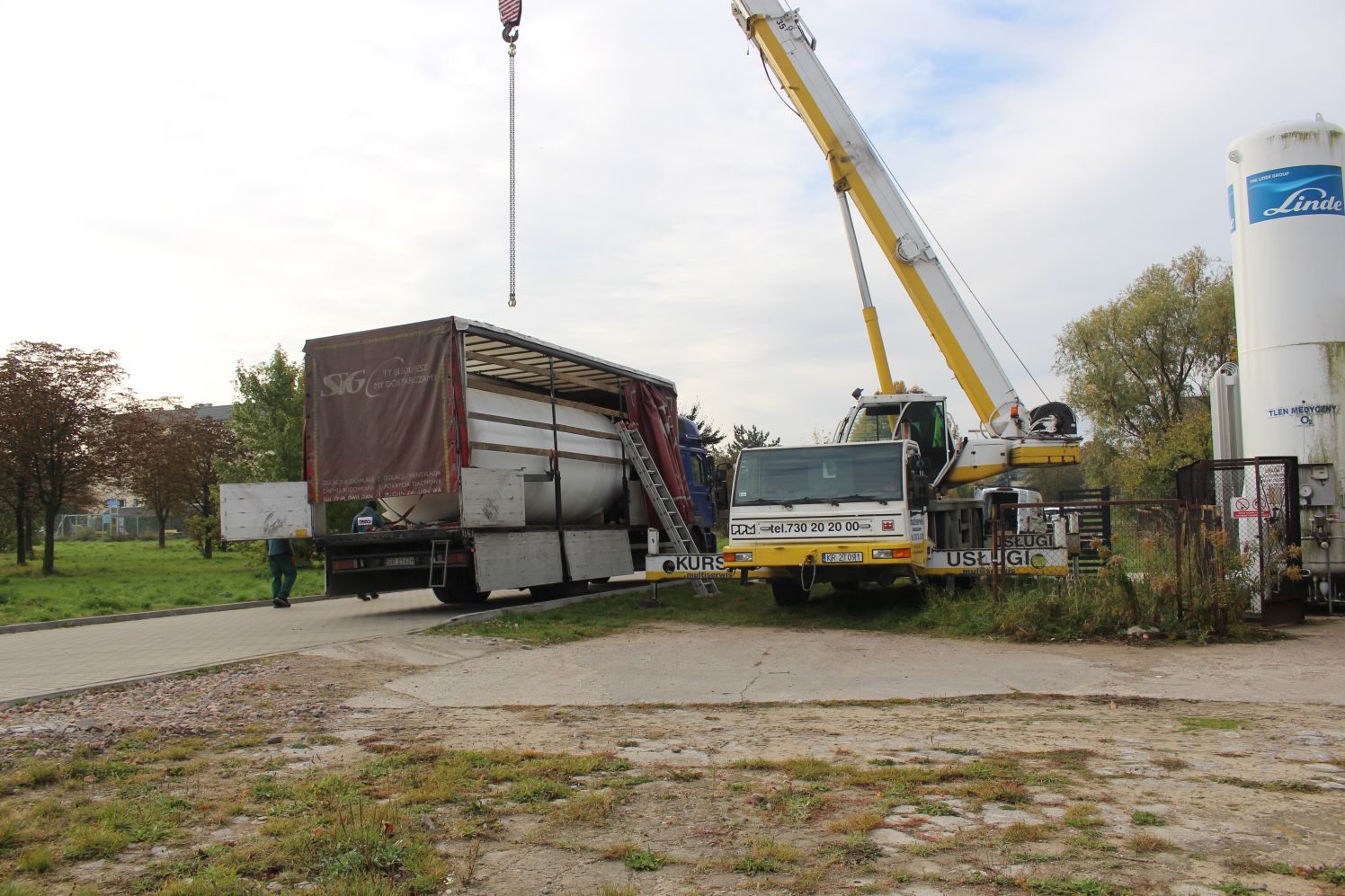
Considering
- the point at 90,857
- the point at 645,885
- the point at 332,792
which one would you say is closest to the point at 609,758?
the point at 332,792

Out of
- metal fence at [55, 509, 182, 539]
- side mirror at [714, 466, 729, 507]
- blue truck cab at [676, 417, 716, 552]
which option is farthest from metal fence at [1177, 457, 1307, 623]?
metal fence at [55, 509, 182, 539]

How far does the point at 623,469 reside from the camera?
688 inches

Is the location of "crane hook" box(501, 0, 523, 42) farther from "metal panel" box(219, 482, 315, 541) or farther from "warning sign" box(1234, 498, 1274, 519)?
"warning sign" box(1234, 498, 1274, 519)

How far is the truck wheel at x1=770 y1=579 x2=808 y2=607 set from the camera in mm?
12984

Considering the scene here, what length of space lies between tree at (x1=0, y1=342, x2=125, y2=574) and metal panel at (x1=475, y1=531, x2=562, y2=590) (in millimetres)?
16579

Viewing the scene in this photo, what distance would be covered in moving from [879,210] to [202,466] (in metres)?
32.8

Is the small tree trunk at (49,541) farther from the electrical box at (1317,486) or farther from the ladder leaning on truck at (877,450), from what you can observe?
the electrical box at (1317,486)

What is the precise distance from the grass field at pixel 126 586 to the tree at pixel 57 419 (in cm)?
235

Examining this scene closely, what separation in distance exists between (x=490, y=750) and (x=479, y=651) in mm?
4474

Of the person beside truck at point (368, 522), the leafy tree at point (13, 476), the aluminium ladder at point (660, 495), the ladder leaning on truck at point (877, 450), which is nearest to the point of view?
the ladder leaning on truck at point (877, 450)

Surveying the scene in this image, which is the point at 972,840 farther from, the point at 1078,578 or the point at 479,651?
the point at 1078,578

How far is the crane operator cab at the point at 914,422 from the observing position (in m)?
14.9

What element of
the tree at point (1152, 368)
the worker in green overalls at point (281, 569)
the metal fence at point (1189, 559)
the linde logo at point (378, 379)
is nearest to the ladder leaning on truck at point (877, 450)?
the metal fence at point (1189, 559)

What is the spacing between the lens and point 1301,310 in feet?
41.3
